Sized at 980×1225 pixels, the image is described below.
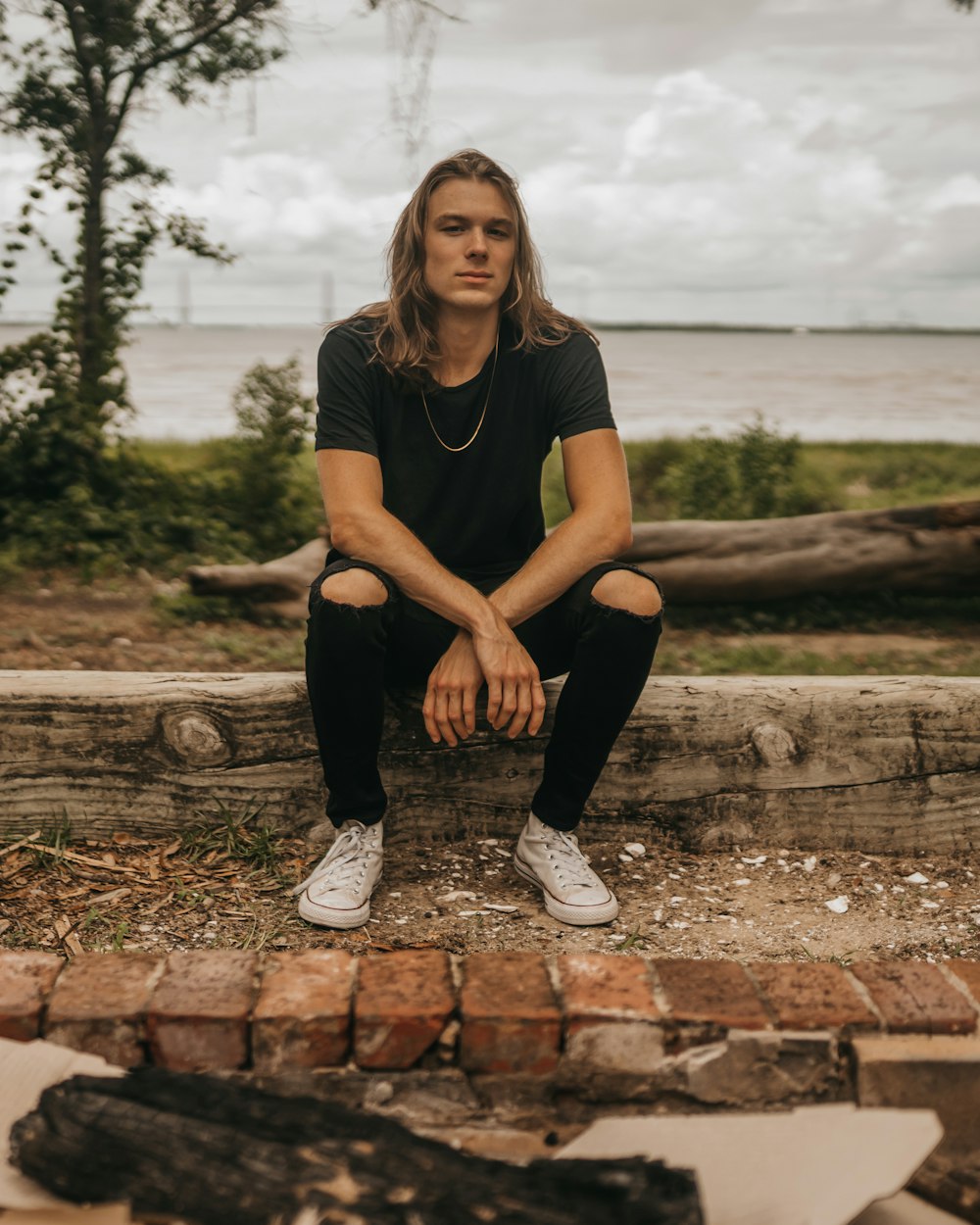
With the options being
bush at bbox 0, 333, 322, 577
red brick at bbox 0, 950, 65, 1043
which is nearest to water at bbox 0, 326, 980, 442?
bush at bbox 0, 333, 322, 577

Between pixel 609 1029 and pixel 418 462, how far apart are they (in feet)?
4.99

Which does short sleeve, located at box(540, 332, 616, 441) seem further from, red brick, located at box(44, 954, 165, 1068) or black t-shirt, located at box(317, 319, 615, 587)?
red brick, located at box(44, 954, 165, 1068)

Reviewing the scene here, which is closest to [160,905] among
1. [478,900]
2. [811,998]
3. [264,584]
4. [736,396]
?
[478,900]

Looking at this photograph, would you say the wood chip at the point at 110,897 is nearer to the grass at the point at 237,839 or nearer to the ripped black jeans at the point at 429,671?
the grass at the point at 237,839

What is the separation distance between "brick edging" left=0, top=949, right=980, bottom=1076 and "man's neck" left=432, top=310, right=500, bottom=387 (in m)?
1.58

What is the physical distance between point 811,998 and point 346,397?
1.68m

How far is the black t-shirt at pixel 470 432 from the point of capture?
2.86 meters

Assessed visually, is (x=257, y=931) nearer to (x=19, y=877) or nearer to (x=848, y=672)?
(x=19, y=877)

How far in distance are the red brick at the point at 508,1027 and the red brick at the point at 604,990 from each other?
1.2 inches

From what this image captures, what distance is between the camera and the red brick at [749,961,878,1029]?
1772 millimetres

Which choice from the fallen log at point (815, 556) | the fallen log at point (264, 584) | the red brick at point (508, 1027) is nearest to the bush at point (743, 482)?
the fallen log at point (815, 556)

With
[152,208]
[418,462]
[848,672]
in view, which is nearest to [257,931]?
[418,462]

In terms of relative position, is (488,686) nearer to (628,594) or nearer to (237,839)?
(628,594)

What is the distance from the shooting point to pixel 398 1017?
1765 mm
